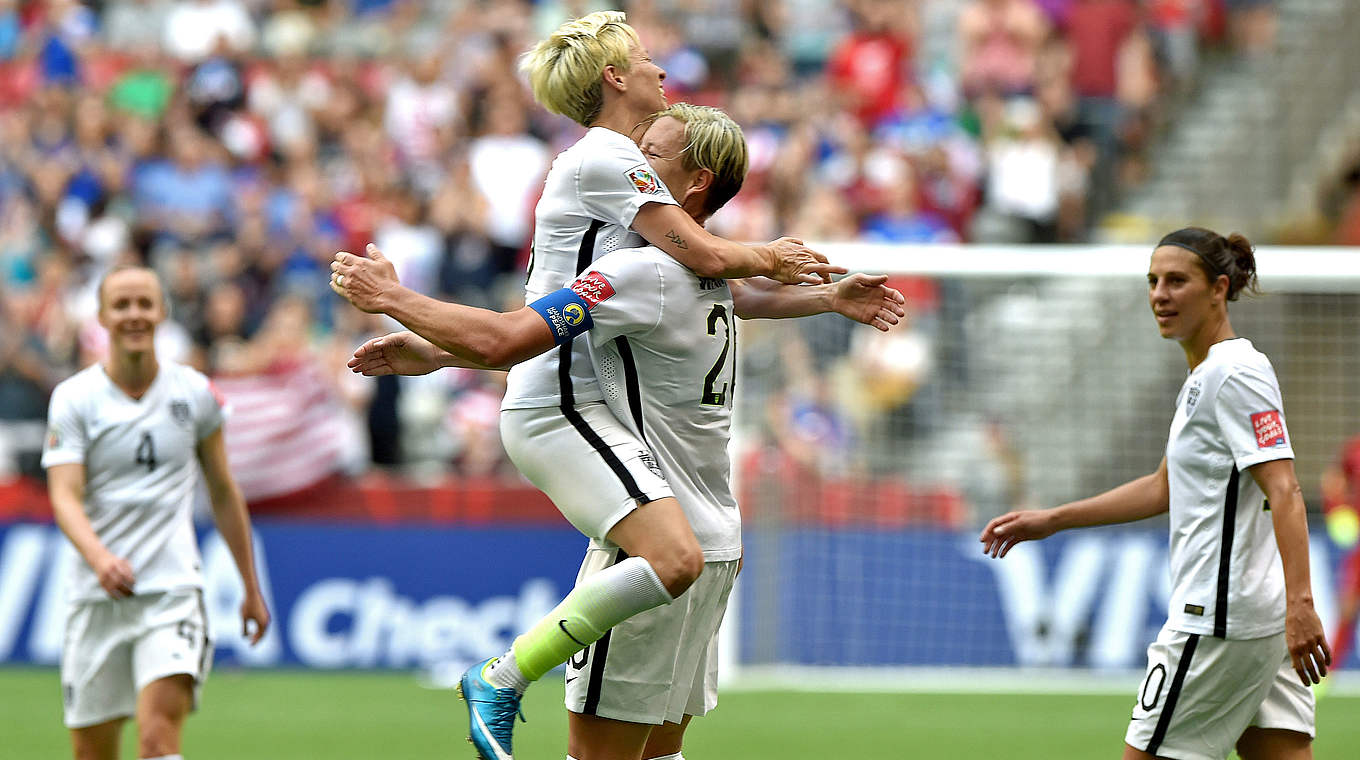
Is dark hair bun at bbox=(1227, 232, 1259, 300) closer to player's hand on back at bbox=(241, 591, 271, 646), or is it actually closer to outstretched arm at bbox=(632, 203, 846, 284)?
outstretched arm at bbox=(632, 203, 846, 284)

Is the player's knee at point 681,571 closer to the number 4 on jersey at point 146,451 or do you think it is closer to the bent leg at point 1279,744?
the bent leg at point 1279,744

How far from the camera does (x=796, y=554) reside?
13000 mm

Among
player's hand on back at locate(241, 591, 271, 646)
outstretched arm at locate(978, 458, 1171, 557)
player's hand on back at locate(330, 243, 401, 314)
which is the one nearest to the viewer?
player's hand on back at locate(330, 243, 401, 314)

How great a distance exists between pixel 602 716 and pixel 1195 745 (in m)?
1.91

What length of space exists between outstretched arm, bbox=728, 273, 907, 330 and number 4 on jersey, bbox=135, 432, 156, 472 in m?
2.64

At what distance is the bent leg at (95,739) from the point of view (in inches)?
276

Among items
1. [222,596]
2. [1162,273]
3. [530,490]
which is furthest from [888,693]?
[1162,273]

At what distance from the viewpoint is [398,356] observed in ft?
18.3

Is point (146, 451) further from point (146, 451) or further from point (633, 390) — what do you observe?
point (633, 390)

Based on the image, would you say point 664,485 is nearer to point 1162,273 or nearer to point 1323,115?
point 1162,273

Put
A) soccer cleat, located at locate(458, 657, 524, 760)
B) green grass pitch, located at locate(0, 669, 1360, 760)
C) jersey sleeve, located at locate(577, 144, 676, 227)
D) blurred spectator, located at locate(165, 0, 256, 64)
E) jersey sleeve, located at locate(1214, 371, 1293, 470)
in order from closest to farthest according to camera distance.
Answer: soccer cleat, located at locate(458, 657, 524, 760)
jersey sleeve, located at locate(577, 144, 676, 227)
jersey sleeve, located at locate(1214, 371, 1293, 470)
green grass pitch, located at locate(0, 669, 1360, 760)
blurred spectator, located at locate(165, 0, 256, 64)

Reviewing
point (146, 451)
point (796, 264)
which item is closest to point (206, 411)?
point (146, 451)

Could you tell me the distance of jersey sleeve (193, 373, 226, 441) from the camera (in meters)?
7.24

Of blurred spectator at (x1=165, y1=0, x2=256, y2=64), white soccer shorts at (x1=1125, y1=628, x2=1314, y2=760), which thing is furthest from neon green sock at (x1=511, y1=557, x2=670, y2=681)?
blurred spectator at (x1=165, y1=0, x2=256, y2=64)
